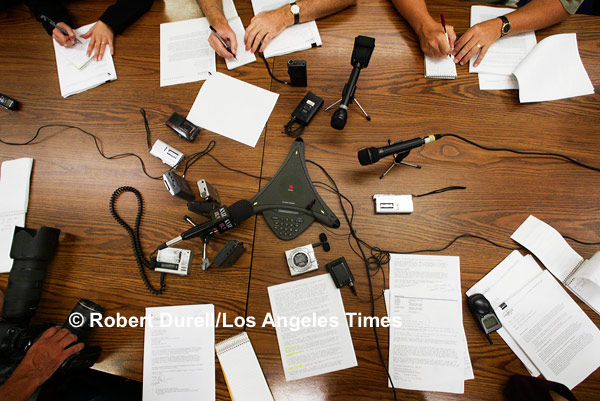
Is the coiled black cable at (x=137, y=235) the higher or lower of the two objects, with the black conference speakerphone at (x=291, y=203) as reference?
lower

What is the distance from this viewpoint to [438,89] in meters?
1.22

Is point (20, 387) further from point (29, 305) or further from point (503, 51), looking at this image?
point (503, 51)

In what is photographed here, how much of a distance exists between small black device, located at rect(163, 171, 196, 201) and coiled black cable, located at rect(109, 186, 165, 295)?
0.20m

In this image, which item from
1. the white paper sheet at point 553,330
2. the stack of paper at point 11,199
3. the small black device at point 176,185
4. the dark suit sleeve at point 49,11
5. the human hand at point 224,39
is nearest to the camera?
the white paper sheet at point 553,330

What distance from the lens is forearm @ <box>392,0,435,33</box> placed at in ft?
4.02

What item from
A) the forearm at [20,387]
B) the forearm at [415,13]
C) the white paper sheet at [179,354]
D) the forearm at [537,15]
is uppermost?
the forearm at [537,15]

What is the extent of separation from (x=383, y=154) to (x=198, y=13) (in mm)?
1151

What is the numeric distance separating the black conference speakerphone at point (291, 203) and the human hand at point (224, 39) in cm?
58

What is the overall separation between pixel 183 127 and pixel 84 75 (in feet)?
2.04

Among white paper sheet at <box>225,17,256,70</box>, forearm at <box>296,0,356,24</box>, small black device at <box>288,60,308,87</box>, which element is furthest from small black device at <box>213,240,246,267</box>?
forearm at <box>296,0,356,24</box>

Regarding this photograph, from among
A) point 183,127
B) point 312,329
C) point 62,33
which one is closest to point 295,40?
point 183,127

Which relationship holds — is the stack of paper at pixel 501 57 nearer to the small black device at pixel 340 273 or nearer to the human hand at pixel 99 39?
the small black device at pixel 340 273

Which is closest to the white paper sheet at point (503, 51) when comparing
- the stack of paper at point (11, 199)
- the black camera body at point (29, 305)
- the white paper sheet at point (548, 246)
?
the white paper sheet at point (548, 246)

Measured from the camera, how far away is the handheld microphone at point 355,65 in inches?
40.1
